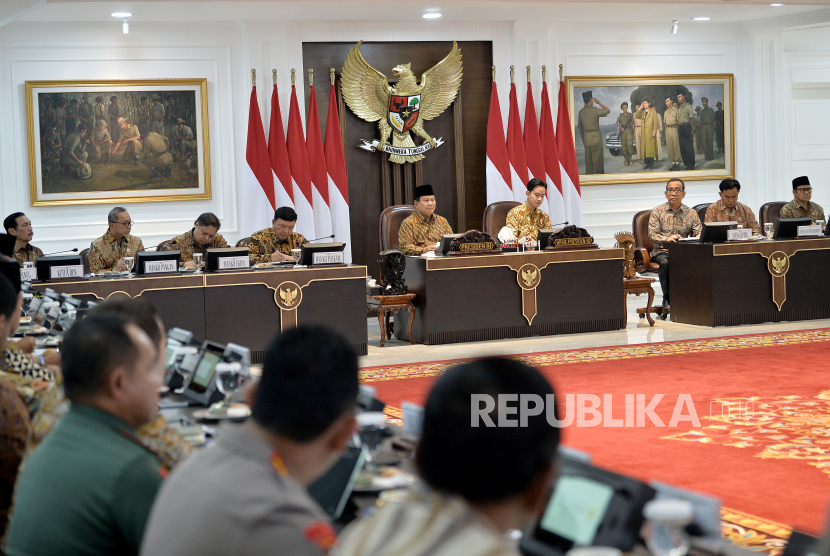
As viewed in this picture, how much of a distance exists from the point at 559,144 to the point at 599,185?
84 centimetres

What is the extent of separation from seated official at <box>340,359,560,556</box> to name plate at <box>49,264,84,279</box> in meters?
6.06

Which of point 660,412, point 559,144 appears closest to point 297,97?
point 559,144

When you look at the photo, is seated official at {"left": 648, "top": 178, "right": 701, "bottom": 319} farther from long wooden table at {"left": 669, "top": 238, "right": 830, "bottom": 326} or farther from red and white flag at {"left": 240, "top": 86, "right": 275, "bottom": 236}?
red and white flag at {"left": 240, "top": 86, "right": 275, "bottom": 236}

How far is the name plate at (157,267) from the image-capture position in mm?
6691

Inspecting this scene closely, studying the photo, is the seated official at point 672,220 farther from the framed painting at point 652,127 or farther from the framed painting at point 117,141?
the framed painting at point 117,141

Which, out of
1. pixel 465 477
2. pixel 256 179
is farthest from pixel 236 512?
pixel 256 179

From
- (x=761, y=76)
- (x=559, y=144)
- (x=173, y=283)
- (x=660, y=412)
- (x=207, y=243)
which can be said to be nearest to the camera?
(x=660, y=412)

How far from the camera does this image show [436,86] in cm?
969

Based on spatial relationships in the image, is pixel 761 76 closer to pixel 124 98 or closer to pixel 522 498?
pixel 124 98

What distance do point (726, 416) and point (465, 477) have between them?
4.08m

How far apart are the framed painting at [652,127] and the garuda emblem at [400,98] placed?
1493 mm

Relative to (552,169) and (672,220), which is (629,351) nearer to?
(672,220)

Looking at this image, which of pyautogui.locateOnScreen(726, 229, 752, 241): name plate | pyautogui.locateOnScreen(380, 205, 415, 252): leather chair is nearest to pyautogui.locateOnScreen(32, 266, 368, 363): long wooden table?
pyautogui.locateOnScreen(380, 205, 415, 252): leather chair

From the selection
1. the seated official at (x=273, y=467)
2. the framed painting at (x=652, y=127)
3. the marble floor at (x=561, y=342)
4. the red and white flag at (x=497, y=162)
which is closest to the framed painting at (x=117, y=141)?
the marble floor at (x=561, y=342)
